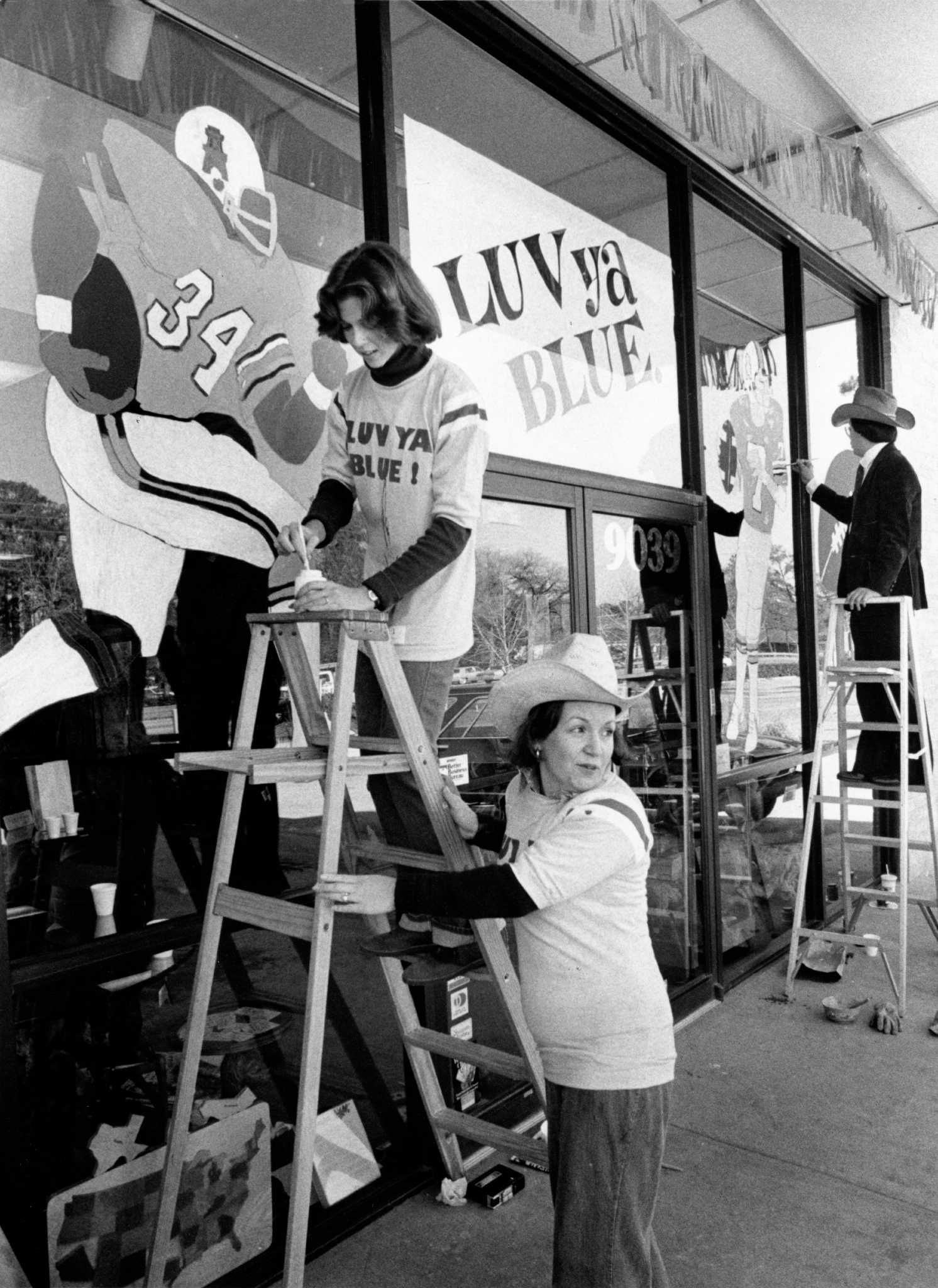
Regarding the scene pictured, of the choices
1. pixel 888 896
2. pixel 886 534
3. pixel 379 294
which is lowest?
pixel 888 896

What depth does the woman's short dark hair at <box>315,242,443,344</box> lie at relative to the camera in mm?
2107

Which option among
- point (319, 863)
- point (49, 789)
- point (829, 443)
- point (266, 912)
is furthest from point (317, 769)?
point (829, 443)

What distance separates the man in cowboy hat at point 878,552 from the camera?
4.45m

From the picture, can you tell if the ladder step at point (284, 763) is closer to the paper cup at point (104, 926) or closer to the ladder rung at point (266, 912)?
the ladder rung at point (266, 912)

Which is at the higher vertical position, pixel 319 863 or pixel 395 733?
pixel 395 733

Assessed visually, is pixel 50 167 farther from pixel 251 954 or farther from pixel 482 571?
pixel 251 954

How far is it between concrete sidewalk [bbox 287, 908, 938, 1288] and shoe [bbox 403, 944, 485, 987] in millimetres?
803

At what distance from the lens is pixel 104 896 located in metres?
2.21

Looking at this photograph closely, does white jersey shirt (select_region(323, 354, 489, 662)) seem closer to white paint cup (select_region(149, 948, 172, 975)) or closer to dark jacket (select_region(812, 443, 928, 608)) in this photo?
white paint cup (select_region(149, 948, 172, 975))

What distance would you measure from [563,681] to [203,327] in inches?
50.6

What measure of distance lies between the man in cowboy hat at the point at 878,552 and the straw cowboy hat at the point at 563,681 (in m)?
2.85

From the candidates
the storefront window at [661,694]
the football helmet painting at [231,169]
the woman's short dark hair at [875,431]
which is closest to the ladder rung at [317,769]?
the football helmet painting at [231,169]


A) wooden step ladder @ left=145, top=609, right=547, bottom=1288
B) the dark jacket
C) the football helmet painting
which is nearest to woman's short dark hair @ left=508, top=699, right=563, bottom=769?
wooden step ladder @ left=145, top=609, right=547, bottom=1288

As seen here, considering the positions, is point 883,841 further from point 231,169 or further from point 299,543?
point 231,169
